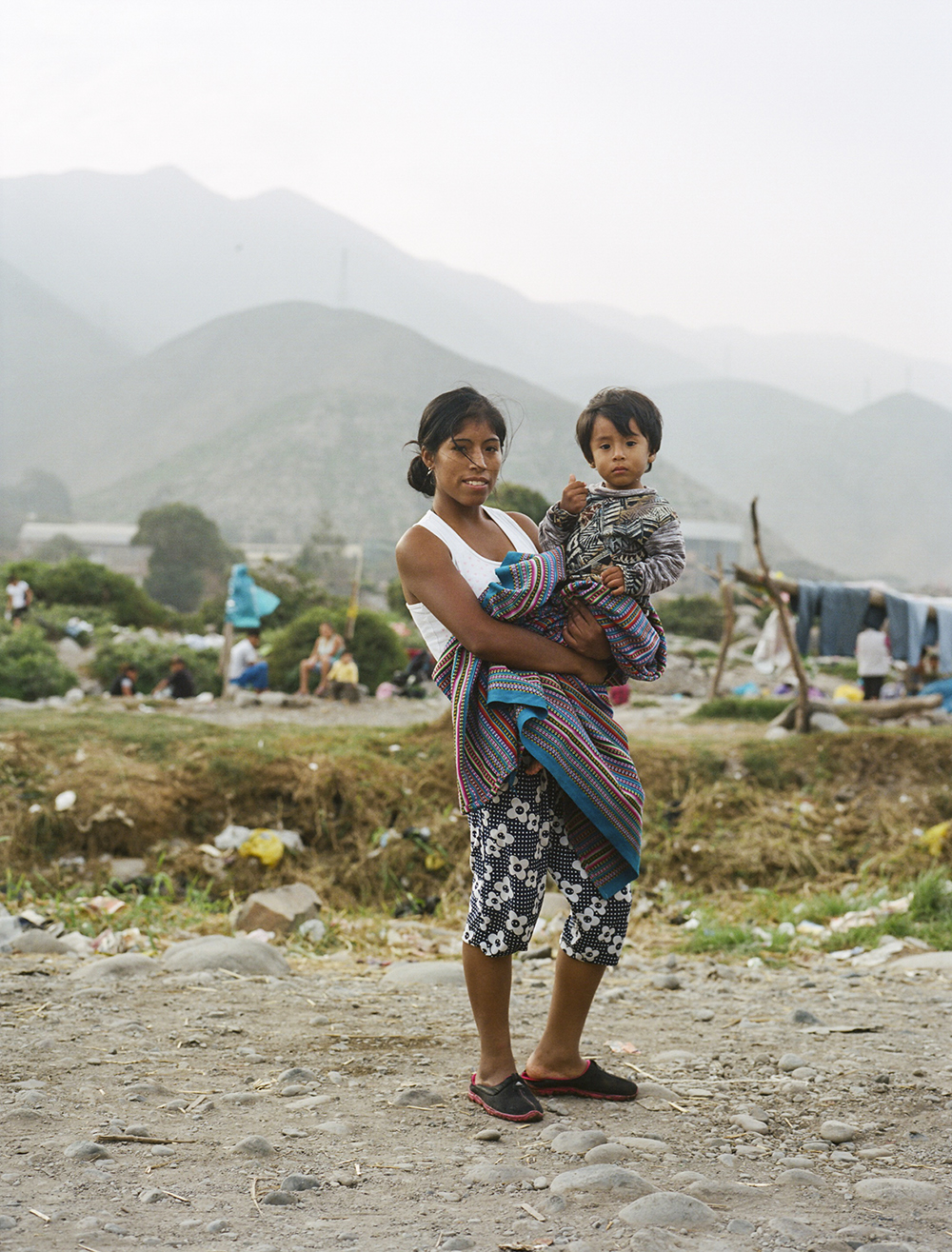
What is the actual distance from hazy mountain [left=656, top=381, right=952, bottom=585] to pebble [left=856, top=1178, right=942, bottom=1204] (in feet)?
414

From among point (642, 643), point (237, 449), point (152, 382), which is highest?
point (152, 382)

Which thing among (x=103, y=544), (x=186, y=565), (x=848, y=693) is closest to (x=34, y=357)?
(x=103, y=544)

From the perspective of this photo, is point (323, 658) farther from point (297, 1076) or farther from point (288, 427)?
point (288, 427)

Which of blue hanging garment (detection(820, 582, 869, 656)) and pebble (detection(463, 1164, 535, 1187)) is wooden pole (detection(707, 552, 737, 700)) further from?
pebble (detection(463, 1164, 535, 1187))

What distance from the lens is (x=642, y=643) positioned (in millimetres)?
2717

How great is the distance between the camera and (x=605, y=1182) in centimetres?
220

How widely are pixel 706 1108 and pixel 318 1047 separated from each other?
1.16 m

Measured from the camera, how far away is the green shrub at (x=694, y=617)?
28750 millimetres

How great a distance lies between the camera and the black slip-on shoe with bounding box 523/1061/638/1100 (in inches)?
112

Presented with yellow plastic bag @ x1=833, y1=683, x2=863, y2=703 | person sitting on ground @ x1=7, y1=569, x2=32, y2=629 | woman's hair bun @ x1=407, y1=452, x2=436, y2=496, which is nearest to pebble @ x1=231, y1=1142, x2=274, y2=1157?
woman's hair bun @ x1=407, y1=452, x2=436, y2=496

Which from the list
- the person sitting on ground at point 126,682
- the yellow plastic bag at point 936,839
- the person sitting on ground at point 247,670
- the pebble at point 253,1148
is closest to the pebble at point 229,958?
the pebble at point 253,1148

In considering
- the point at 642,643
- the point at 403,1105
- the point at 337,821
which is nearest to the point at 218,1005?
the point at 403,1105

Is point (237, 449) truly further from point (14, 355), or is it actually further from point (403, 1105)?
point (403, 1105)

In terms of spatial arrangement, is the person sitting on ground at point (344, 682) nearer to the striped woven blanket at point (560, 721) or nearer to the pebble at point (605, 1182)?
the striped woven blanket at point (560, 721)
